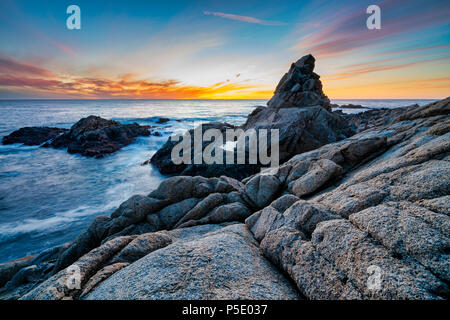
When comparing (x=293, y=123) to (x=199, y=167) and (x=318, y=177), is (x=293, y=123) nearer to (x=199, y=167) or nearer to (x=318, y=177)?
(x=199, y=167)

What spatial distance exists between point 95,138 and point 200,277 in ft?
163

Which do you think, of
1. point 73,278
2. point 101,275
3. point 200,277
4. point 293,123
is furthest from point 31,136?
point 200,277

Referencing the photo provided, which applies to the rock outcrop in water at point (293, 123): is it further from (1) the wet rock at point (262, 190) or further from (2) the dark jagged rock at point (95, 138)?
(2) the dark jagged rock at point (95, 138)

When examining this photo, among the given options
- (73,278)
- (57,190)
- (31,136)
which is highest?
(31,136)

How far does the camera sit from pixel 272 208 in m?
8.47

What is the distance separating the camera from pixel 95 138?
145 ft

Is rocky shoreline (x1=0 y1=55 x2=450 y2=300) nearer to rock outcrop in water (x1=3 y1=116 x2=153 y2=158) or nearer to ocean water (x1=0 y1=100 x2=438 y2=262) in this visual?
ocean water (x1=0 y1=100 x2=438 y2=262)

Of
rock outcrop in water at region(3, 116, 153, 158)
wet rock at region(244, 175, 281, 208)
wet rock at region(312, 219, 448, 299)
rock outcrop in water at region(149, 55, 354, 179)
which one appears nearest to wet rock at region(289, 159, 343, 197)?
wet rock at region(244, 175, 281, 208)

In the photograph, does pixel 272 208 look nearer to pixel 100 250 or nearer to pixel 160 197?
pixel 100 250

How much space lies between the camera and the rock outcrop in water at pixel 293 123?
79.4ft

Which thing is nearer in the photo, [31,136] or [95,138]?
[95,138]
